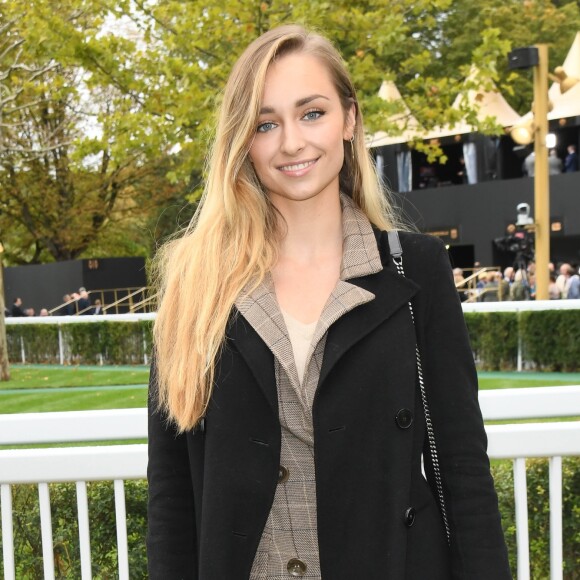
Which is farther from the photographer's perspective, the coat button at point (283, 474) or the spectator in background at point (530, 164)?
the spectator in background at point (530, 164)

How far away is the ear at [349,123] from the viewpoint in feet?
7.86

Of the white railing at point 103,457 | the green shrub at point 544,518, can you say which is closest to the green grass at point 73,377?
the green shrub at point 544,518

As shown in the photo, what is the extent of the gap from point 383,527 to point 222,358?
1.82 feet

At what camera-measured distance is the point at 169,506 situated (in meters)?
2.17

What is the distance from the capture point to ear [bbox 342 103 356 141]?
240 centimetres

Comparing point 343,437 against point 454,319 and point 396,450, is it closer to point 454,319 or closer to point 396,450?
point 396,450

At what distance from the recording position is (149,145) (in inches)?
586

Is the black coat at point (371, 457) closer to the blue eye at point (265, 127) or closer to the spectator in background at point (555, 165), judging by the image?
the blue eye at point (265, 127)

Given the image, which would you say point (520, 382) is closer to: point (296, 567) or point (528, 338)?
point (528, 338)

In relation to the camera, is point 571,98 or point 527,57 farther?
point 571,98

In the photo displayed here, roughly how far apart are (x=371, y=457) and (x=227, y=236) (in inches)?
28.3

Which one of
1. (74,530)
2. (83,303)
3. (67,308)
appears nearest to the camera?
(74,530)

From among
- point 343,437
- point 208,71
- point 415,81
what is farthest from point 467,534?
point 415,81

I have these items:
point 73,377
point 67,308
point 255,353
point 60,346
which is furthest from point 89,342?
point 255,353
